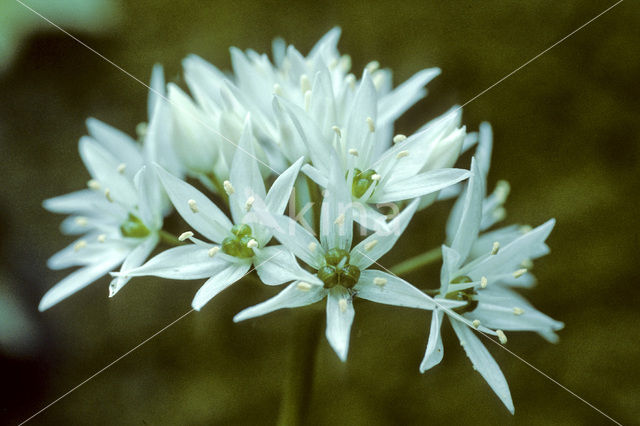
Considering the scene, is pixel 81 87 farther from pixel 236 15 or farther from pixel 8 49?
pixel 236 15

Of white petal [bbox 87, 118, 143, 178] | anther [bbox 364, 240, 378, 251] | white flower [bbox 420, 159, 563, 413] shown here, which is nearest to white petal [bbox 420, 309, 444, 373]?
white flower [bbox 420, 159, 563, 413]

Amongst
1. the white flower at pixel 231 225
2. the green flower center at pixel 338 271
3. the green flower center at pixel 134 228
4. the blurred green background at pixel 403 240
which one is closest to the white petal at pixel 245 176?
the white flower at pixel 231 225

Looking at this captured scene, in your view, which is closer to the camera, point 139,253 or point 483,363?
point 483,363

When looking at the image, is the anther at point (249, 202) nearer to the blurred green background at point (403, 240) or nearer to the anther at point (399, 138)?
the anther at point (399, 138)

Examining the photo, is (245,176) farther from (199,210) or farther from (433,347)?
(433,347)

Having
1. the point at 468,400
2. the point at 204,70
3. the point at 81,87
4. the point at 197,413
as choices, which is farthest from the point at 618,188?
the point at 81,87

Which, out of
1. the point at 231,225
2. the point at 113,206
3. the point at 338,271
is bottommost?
the point at 338,271

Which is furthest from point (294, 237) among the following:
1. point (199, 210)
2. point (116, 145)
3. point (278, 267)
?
point (116, 145)

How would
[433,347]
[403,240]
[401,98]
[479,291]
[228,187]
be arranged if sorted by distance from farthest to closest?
[403,240]
[401,98]
[479,291]
[228,187]
[433,347]
